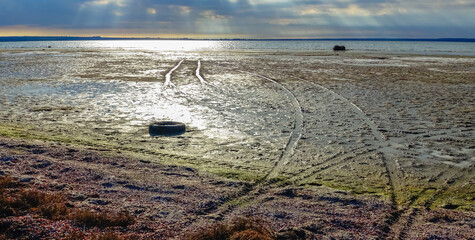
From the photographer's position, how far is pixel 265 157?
8391mm

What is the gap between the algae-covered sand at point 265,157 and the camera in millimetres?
5473

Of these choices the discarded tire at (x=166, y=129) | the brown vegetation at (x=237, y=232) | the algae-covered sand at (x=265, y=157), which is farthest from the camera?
the discarded tire at (x=166, y=129)

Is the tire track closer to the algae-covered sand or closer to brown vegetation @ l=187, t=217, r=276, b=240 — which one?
the algae-covered sand

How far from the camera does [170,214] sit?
17.5 feet

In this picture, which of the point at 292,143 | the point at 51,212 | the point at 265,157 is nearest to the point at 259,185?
the point at 265,157

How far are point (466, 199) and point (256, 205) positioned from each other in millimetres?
3418

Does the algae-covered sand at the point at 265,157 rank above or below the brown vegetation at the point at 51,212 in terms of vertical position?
below

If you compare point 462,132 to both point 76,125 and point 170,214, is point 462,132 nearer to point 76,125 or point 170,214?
point 170,214

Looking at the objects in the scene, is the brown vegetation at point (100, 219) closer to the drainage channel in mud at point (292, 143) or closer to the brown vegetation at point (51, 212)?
the brown vegetation at point (51, 212)

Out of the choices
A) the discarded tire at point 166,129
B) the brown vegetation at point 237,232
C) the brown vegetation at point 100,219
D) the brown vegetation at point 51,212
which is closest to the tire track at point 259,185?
the brown vegetation at point 237,232

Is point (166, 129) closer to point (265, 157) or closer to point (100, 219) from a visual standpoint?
point (265, 157)

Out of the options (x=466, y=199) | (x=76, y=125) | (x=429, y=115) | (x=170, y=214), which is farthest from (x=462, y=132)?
(x=76, y=125)

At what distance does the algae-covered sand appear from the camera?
18.0 feet

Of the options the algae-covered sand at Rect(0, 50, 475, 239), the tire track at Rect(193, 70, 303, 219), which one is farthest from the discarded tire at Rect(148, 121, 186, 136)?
the tire track at Rect(193, 70, 303, 219)
